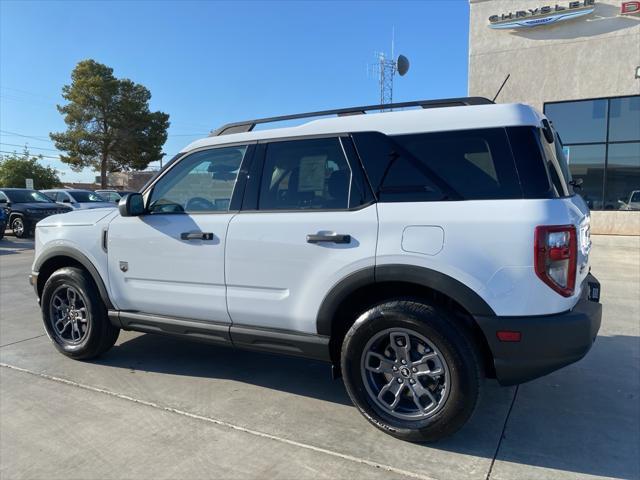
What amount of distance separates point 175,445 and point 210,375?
1.14 m

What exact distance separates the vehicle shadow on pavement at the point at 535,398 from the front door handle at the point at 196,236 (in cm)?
125

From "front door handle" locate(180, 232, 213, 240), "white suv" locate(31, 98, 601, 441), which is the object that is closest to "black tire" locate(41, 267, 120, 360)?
"white suv" locate(31, 98, 601, 441)

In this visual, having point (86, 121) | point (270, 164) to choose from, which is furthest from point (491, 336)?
point (86, 121)

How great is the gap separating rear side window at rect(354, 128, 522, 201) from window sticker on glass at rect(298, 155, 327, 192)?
32cm

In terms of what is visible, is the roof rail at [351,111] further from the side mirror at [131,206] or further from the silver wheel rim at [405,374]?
the silver wheel rim at [405,374]

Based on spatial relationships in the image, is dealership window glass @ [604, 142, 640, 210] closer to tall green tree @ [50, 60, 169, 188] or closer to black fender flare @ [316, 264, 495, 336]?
black fender flare @ [316, 264, 495, 336]

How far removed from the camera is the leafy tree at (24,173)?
40.3 metres

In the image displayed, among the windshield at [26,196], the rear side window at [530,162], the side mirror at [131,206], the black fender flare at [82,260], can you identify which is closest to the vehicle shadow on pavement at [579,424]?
the rear side window at [530,162]

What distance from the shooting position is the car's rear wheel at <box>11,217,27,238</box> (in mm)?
16297

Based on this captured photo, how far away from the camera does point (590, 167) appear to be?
14.6 metres

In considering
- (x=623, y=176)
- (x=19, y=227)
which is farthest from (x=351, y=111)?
(x=19, y=227)

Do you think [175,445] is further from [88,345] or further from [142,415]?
[88,345]

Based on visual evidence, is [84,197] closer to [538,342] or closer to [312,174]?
[312,174]

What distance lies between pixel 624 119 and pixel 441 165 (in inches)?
549
